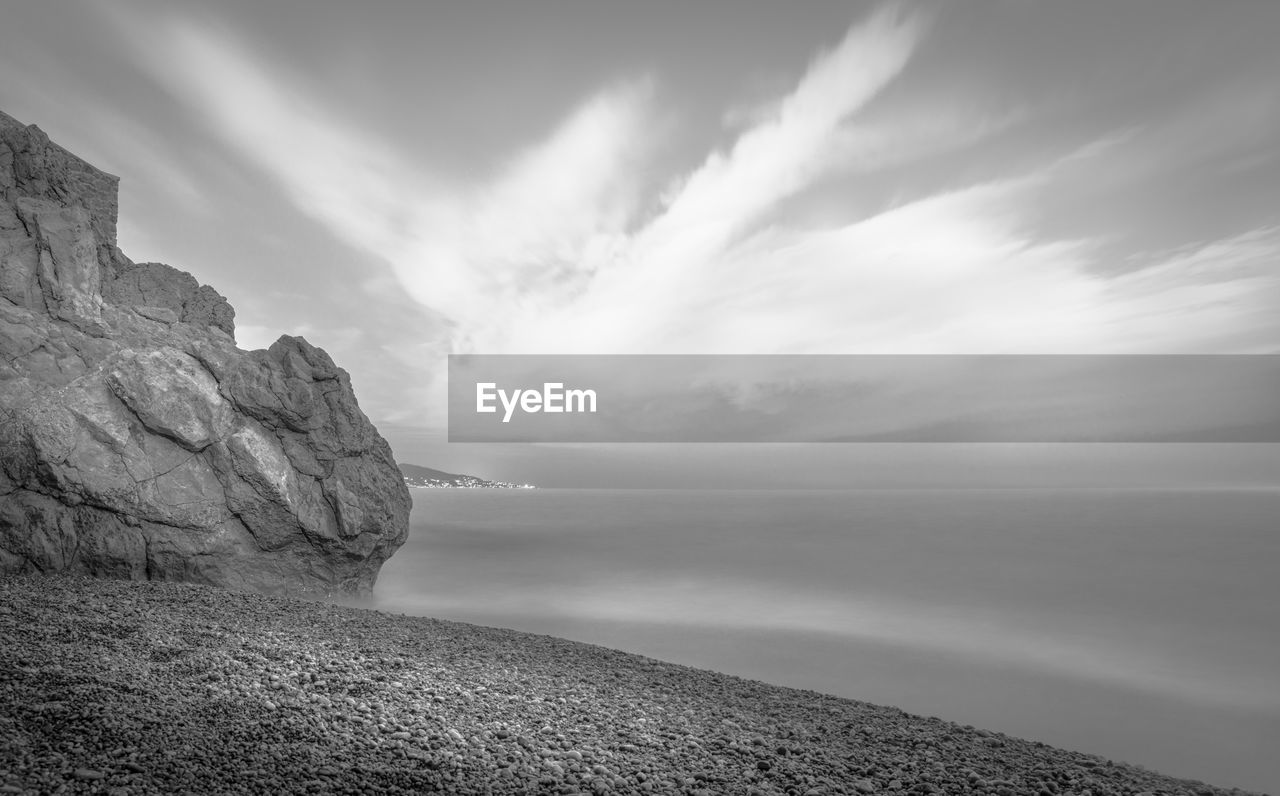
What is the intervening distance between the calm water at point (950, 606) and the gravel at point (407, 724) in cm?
375

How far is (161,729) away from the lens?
3.81 m

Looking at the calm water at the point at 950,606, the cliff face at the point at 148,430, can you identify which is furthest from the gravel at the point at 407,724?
the calm water at the point at 950,606

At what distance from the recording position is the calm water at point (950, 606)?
369 inches

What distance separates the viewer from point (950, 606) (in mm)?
15492

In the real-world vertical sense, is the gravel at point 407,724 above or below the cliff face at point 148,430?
below

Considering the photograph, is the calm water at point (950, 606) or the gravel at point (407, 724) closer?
the gravel at point (407, 724)

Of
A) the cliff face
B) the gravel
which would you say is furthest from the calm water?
the gravel

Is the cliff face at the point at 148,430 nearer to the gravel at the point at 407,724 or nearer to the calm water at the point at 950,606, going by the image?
the calm water at the point at 950,606

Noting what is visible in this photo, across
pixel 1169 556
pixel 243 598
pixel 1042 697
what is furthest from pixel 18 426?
pixel 1169 556

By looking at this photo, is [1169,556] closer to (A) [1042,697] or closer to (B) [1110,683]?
(B) [1110,683]

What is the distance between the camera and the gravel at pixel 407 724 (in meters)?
3.59

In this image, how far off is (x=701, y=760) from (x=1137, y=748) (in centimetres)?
662

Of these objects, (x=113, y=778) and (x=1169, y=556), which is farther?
(x=1169, y=556)

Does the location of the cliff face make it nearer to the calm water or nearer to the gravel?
the calm water
